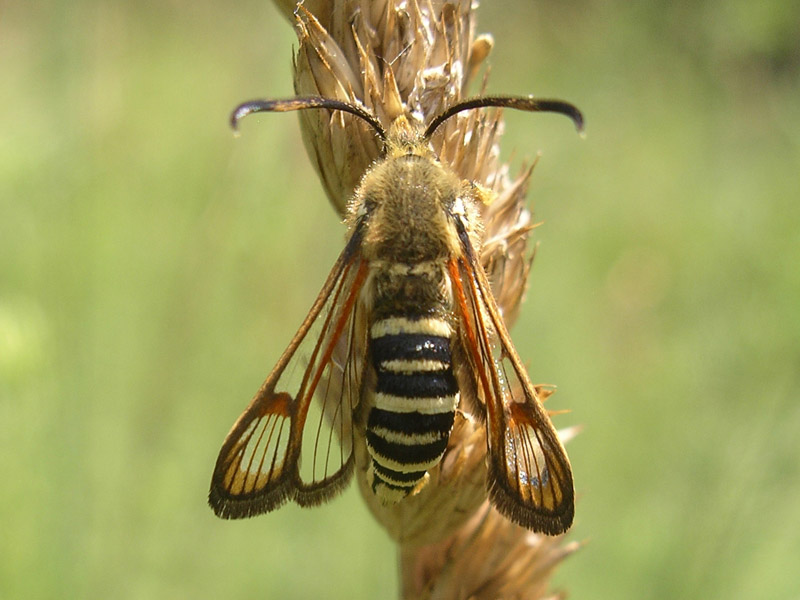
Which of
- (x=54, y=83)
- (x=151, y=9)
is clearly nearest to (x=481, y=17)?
(x=151, y=9)

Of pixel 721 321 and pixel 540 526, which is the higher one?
pixel 721 321

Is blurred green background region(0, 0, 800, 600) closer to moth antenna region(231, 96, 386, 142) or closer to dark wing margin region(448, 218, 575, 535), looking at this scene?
moth antenna region(231, 96, 386, 142)

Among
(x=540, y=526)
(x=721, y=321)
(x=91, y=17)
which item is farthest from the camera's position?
(x=721, y=321)

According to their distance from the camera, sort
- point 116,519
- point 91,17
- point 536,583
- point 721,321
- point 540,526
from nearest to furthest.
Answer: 1. point 540,526
2. point 536,583
3. point 116,519
4. point 91,17
5. point 721,321

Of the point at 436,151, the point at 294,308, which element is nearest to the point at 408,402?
the point at 436,151

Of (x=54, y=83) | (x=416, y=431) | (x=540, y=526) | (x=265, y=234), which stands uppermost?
(x=54, y=83)

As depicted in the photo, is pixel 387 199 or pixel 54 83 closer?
pixel 387 199

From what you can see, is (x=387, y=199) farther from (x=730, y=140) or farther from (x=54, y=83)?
(x=730, y=140)

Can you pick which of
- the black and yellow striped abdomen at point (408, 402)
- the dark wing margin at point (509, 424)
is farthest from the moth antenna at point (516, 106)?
the black and yellow striped abdomen at point (408, 402)
